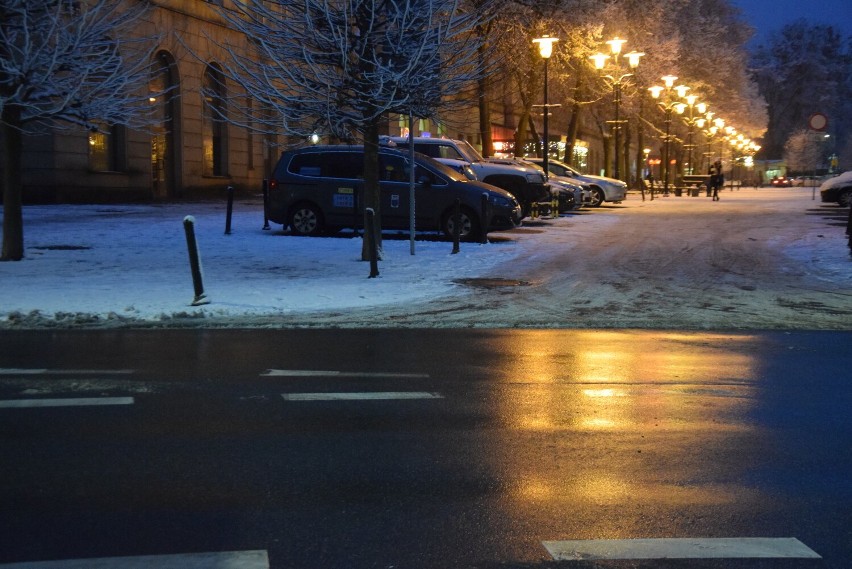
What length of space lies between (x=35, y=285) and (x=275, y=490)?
959cm

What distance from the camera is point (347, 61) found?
15.4 meters

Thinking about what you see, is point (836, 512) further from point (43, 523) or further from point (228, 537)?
point (43, 523)

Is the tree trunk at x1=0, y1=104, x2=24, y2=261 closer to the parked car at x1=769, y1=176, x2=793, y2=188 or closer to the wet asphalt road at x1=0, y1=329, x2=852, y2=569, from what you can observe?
the wet asphalt road at x1=0, y1=329, x2=852, y2=569

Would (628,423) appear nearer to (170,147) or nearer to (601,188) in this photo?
(170,147)

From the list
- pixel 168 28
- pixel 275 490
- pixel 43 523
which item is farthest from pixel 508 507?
pixel 168 28

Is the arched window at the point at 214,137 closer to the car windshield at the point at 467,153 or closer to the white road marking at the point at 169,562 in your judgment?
the car windshield at the point at 467,153

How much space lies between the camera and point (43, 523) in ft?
15.4

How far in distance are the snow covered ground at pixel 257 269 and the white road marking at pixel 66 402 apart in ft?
13.2

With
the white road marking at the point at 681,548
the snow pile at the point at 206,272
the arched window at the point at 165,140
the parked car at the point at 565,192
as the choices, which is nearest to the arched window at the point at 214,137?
the arched window at the point at 165,140

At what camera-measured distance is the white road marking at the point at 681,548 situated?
14.5 ft

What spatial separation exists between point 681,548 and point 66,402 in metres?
4.43

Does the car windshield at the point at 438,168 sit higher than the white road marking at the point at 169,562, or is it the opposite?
the car windshield at the point at 438,168

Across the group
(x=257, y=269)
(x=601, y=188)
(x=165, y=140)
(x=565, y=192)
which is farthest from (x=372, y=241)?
(x=601, y=188)

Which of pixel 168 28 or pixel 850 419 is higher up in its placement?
pixel 168 28
